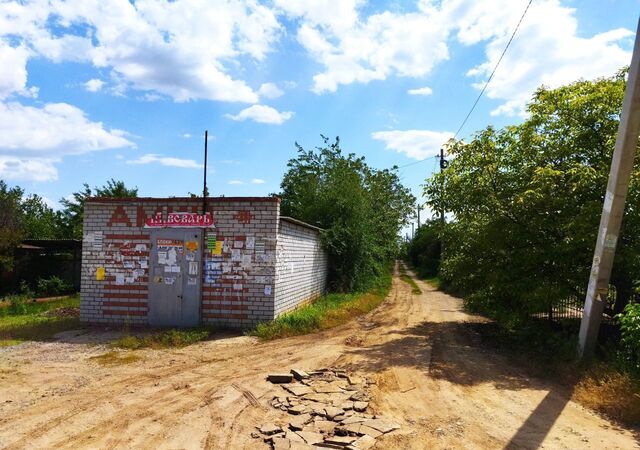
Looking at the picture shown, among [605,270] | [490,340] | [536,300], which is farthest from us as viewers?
[490,340]

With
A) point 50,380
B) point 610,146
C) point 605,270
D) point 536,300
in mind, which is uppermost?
point 610,146

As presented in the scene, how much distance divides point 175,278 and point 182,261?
0.45 metres

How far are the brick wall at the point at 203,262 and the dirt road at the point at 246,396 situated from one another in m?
1.13

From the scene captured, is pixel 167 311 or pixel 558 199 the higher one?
pixel 558 199

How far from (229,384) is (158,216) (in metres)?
5.89

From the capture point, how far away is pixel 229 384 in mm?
6988

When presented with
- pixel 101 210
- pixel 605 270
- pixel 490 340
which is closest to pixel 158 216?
pixel 101 210

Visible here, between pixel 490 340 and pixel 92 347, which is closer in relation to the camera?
pixel 92 347

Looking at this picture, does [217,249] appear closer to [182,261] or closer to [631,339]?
[182,261]

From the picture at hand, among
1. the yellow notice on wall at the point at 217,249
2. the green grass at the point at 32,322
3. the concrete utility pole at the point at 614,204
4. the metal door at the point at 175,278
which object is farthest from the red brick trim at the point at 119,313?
the concrete utility pole at the point at 614,204

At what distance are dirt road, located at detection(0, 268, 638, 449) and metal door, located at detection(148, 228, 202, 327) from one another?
5.02 feet

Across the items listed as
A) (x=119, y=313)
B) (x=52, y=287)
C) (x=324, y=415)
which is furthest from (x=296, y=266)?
(x=52, y=287)

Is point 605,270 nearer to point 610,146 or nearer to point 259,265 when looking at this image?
point 610,146

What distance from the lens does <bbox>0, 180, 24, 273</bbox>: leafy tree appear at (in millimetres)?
17078
